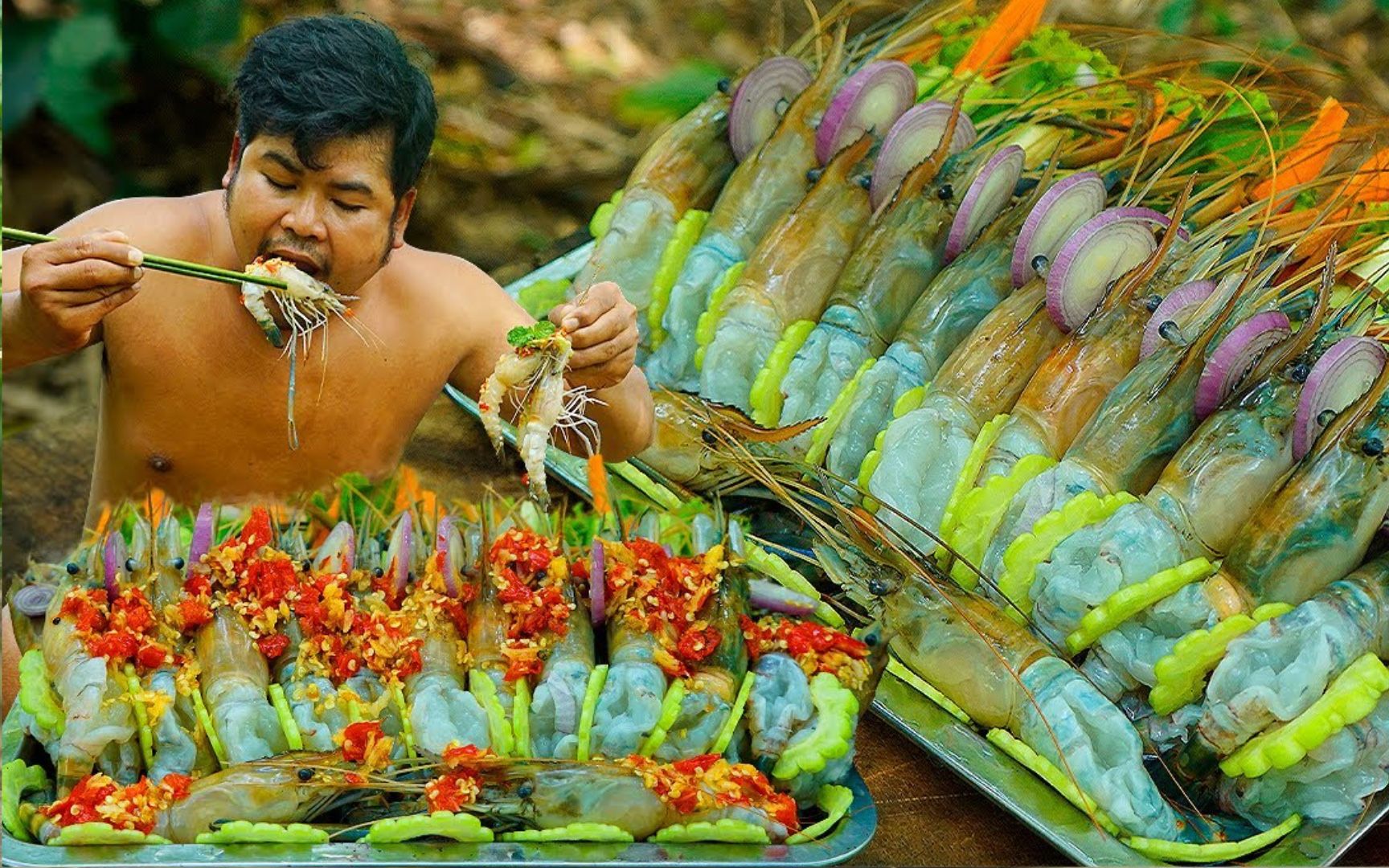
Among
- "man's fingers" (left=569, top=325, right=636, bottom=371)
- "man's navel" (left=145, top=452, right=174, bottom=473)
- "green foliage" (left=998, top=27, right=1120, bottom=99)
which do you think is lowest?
"man's navel" (left=145, top=452, right=174, bottom=473)

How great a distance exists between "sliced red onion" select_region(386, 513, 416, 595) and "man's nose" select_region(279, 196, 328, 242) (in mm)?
535

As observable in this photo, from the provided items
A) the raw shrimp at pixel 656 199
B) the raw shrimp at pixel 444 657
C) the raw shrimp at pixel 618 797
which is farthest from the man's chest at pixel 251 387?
the raw shrimp at pixel 618 797

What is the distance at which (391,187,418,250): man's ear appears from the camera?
2748 millimetres

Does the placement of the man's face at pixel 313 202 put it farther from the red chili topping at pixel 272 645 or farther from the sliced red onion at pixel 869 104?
the sliced red onion at pixel 869 104

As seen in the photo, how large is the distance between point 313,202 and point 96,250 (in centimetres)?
35

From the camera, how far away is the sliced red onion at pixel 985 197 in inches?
138

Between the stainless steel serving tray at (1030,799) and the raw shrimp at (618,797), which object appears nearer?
Answer: the raw shrimp at (618,797)

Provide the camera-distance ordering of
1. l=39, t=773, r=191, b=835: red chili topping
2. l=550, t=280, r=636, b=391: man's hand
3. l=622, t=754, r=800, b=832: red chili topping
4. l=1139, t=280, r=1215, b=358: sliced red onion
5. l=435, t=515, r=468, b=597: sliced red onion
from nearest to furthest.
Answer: l=39, t=773, r=191, b=835: red chili topping → l=622, t=754, r=800, b=832: red chili topping → l=550, t=280, r=636, b=391: man's hand → l=435, t=515, r=468, b=597: sliced red onion → l=1139, t=280, r=1215, b=358: sliced red onion

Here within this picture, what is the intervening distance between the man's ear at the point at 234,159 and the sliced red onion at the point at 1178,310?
5.70 feet

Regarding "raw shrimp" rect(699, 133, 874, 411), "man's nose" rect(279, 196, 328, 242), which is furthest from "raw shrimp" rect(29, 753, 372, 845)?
"raw shrimp" rect(699, 133, 874, 411)

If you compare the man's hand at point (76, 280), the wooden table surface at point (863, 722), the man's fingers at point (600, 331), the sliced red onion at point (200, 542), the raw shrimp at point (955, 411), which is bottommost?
the wooden table surface at point (863, 722)

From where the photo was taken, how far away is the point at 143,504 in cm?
287

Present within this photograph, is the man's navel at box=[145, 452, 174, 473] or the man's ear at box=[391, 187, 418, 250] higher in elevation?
the man's ear at box=[391, 187, 418, 250]

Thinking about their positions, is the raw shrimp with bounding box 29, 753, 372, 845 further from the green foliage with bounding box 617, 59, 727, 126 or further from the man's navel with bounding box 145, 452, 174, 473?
the green foliage with bounding box 617, 59, 727, 126
